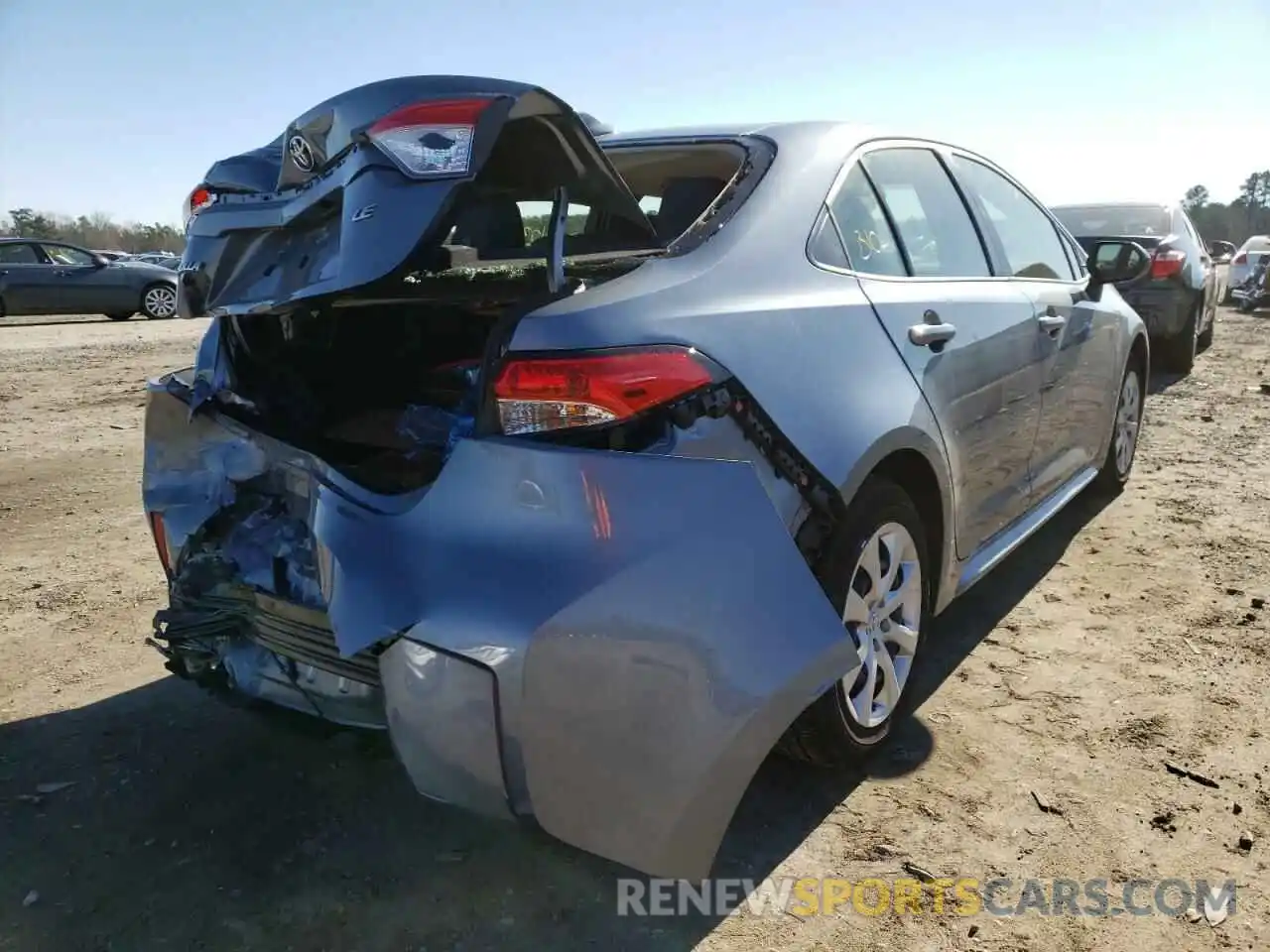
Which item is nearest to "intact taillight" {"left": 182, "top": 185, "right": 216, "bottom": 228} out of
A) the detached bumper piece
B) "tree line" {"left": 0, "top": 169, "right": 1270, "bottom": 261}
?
the detached bumper piece

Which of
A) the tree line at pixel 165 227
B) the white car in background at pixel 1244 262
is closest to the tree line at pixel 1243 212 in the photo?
the tree line at pixel 165 227

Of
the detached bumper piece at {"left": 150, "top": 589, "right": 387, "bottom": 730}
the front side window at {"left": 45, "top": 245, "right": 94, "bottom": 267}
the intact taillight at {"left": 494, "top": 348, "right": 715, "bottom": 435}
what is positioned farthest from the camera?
the front side window at {"left": 45, "top": 245, "right": 94, "bottom": 267}

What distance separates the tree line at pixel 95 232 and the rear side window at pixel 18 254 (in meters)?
50.5

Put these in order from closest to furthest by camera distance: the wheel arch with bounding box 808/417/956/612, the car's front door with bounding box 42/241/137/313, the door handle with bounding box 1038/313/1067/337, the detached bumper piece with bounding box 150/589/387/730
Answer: the detached bumper piece with bounding box 150/589/387/730 → the wheel arch with bounding box 808/417/956/612 → the door handle with bounding box 1038/313/1067/337 → the car's front door with bounding box 42/241/137/313

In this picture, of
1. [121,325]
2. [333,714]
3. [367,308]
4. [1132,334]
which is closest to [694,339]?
[333,714]

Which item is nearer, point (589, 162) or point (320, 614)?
Answer: point (320, 614)

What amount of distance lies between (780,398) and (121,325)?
17.1 meters

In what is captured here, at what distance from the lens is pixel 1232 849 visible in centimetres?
231

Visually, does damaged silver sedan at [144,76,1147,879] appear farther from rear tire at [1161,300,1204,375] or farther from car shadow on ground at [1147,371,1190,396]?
rear tire at [1161,300,1204,375]

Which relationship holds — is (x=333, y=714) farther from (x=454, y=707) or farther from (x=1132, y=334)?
(x=1132, y=334)

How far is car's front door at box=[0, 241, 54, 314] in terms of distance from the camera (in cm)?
1633

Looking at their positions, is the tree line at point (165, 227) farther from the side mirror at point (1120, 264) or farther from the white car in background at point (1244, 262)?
the side mirror at point (1120, 264)

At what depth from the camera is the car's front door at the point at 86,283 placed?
16.5 meters

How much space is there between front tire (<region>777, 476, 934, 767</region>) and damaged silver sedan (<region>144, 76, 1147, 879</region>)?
0.01m
